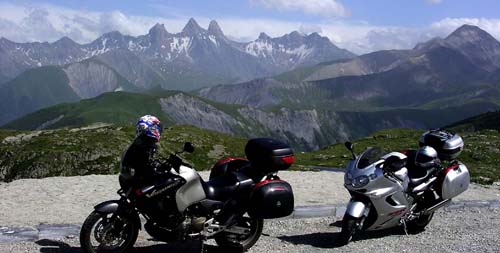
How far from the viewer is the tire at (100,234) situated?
32.1ft

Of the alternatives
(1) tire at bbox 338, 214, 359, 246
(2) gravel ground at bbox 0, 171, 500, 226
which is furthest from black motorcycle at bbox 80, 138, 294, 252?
(2) gravel ground at bbox 0, 171, 500, 226

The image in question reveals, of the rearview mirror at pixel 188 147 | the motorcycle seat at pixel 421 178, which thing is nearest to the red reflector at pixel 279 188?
the rearview mirror at pixel 188 147

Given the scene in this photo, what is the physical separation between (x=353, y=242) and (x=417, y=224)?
225cm

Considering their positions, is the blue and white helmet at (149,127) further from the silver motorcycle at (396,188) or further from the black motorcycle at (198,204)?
the silver motorcycle at (396,188)

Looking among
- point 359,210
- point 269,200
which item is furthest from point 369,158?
point 269,200

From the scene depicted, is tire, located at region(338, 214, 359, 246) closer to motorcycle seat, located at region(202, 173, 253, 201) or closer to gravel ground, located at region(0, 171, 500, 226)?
motorcycle seat, located at region(202, 173, 253, 201)

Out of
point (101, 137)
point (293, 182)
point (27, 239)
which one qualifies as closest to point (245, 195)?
point (27, 239)

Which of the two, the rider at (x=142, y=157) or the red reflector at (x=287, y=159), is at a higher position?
the rider at (x=142, y=157)

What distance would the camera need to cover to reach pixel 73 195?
16625mm

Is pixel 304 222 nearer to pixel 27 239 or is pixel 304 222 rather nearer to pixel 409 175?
pixel 409 175

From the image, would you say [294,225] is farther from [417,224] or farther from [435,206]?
[435,206]

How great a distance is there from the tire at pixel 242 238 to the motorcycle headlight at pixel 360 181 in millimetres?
2391

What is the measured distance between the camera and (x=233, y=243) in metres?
11.3

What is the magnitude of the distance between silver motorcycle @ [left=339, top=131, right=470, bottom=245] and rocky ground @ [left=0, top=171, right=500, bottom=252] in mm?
523
